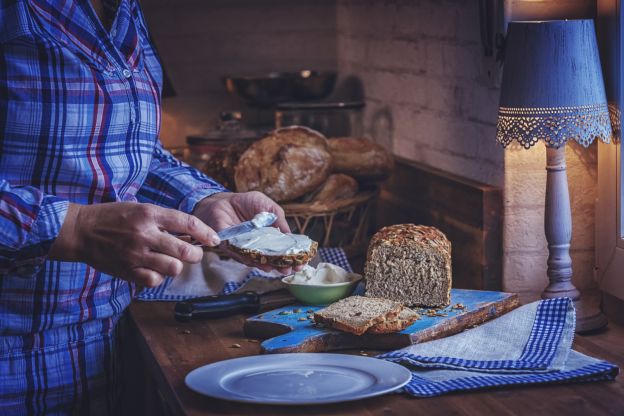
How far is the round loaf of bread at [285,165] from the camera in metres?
2.29

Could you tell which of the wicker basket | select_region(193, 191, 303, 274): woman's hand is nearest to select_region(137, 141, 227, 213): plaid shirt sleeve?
select_region(193, 191, 303, 274): woman's hand

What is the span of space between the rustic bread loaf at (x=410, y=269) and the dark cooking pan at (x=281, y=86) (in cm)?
120

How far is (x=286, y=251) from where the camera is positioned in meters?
1.58

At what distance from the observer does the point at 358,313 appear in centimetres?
159

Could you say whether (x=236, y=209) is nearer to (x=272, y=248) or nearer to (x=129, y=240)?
(x=272, y=248)

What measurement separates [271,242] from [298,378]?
30cm

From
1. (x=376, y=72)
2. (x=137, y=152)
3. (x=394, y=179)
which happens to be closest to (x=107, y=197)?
(x=137, y=152)

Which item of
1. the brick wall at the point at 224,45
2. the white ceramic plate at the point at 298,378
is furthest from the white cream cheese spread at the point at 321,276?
the brick wall at the point at 224,45

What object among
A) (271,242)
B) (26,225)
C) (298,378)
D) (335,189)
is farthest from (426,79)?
(26,225)

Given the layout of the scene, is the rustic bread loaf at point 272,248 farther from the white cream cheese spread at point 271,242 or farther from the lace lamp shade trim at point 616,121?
the lace lamp shade trim at point 616,121

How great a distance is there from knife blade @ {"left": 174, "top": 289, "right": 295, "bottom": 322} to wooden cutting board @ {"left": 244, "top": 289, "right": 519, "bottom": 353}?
0.10 metres

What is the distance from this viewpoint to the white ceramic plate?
1302 millimetres

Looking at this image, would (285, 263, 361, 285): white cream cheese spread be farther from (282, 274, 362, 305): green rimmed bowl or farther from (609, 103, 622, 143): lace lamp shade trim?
(609, 103, 622, 143): lace lamp shade trim

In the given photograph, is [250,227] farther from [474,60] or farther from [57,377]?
[474,60]
